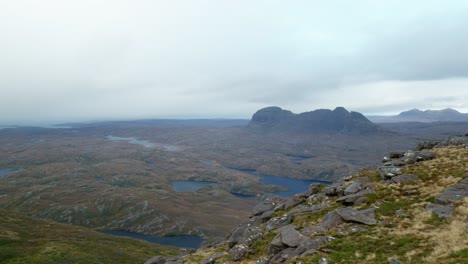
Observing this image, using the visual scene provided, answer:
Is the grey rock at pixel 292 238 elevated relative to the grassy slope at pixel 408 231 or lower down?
lower down

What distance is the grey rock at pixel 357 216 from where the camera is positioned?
29484 mm

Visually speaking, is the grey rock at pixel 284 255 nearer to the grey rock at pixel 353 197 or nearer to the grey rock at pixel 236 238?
the grey rock at pixel 236 238

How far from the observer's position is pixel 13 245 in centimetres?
11544

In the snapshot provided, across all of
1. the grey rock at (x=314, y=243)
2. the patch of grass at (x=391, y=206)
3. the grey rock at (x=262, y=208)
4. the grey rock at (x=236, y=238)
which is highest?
the patch of grass at (x=391, y=206)

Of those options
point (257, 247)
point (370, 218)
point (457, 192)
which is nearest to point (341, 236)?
point (370, 218)

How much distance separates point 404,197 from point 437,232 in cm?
972

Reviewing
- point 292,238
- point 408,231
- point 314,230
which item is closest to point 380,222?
point 408,231

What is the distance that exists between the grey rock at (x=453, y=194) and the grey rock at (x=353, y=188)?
10.3 m

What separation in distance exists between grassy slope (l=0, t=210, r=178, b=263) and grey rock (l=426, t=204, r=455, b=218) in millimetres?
113475

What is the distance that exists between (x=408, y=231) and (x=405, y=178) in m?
15.2

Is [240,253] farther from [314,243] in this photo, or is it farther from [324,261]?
[324,261]

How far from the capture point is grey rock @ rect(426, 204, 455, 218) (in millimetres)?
27739

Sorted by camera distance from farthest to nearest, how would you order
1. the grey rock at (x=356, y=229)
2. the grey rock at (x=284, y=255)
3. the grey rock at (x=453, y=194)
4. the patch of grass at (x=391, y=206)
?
1. the patch of grass at (x=391, y=206)
2. the grey rock at (x=453, y=194)
3. the grey rock at (x=356, y=229)
4. the grey rock at (x=284, y=255)

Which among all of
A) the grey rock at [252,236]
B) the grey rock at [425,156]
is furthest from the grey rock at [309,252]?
the grey rock at [425,156]
